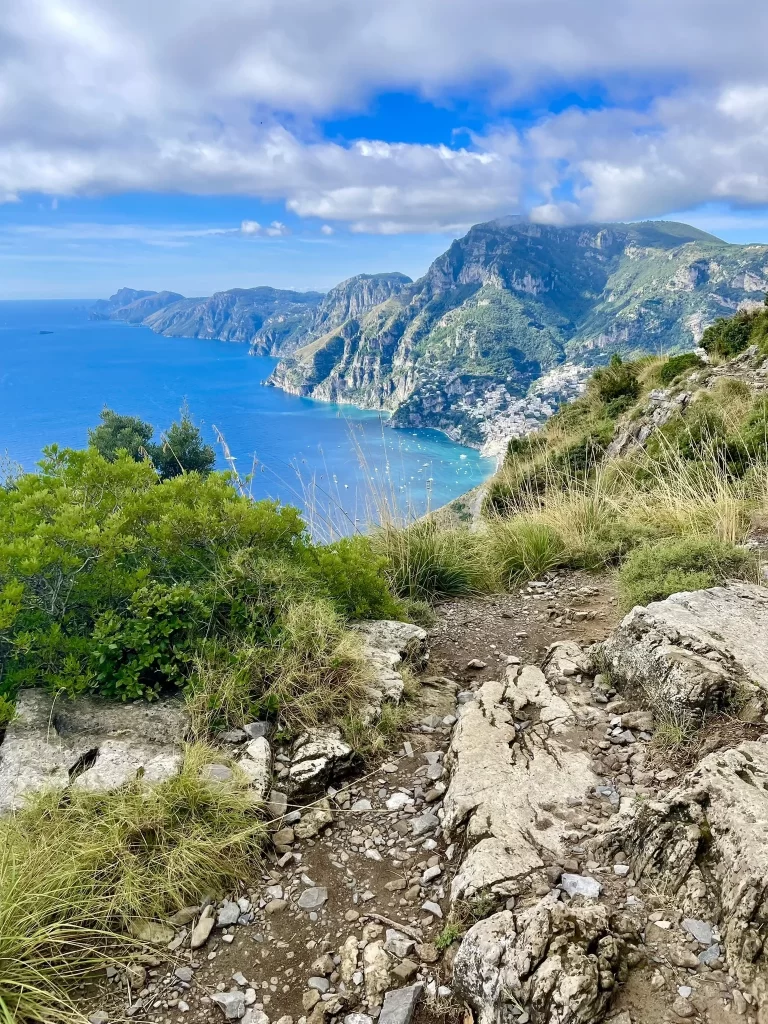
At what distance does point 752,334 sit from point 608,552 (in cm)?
1512

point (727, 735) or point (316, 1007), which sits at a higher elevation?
point (727, 735)

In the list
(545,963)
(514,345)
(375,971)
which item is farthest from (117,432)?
(514,345)

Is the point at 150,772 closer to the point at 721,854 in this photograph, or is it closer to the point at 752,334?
the point at 721,854

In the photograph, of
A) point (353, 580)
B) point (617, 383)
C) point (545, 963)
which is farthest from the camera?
point (617, 383)

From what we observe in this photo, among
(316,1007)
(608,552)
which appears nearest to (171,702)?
→ (316,1007)

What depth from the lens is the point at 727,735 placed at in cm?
319

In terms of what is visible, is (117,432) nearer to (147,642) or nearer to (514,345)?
(147,642)

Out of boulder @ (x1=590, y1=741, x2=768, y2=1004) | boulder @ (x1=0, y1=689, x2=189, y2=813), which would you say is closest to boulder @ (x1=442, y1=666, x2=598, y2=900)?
boulder @ (x1=590, y1=741, x2=768, y2=1004)

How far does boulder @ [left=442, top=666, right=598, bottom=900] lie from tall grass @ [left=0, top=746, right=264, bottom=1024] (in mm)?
1152

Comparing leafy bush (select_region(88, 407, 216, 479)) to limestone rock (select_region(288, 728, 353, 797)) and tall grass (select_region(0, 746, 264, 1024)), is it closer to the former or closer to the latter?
limestone rock (select_region(288, 728, 353, 797))

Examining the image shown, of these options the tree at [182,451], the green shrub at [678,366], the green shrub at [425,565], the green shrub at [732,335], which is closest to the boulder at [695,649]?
the green shrub at [425,565]

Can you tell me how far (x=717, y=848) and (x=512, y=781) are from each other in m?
1.09

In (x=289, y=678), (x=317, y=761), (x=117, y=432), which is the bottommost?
(x=317, y=761)

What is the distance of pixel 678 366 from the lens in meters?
18.4
